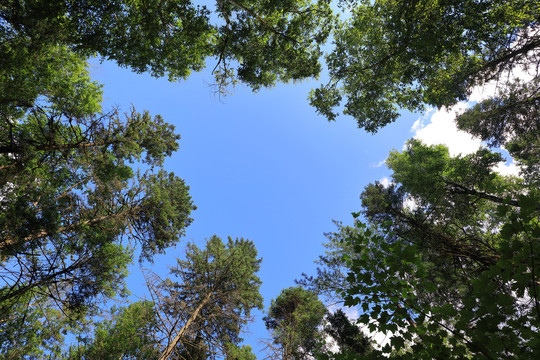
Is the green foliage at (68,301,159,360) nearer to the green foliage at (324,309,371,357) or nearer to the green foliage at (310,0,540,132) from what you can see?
the green foliage at (324,309,371,357)

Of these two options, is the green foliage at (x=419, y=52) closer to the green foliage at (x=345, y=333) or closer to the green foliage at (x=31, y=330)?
the green foliage at (x=345, y=333)

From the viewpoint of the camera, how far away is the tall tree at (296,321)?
10766 mm

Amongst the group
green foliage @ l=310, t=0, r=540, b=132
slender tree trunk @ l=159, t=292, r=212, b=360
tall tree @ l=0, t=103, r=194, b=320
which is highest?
green foliage @ l=310, t=0, r=540, b=132

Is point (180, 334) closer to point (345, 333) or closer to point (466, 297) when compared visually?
point (466, 297)

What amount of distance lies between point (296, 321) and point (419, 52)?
14.9 m

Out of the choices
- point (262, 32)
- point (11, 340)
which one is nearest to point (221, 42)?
point (262, 32)

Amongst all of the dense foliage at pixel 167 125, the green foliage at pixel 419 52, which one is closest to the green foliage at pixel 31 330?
the dense foliage at pixel 167 125

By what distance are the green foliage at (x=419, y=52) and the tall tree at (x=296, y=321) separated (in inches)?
426

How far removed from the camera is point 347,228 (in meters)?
15.0

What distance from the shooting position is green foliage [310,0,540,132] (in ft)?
22.5

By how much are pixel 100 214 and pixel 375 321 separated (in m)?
11.7

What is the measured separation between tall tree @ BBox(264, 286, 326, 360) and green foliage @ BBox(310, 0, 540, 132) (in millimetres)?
10828

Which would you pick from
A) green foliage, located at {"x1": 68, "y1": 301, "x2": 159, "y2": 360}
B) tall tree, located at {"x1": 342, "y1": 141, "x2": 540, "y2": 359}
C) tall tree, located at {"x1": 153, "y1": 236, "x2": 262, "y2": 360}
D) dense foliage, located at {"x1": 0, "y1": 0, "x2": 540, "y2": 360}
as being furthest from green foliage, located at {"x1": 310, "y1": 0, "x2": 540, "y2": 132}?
green foliage, located at {"x1": 68, "y1": 301, "x2": 159, "y2": 360}

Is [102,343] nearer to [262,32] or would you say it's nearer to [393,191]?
[262,32]
